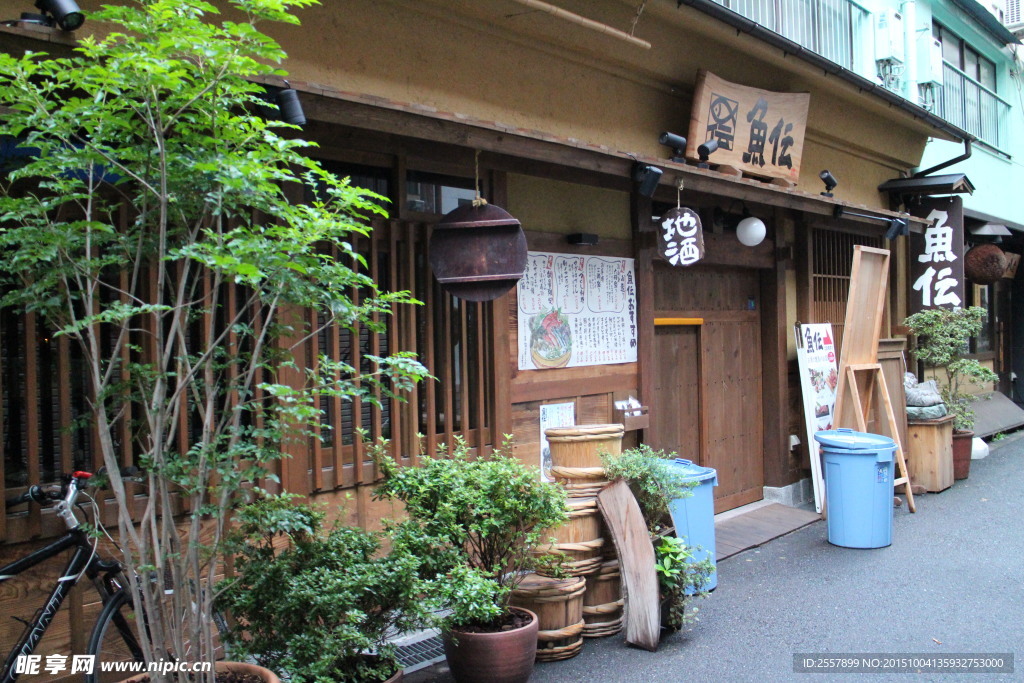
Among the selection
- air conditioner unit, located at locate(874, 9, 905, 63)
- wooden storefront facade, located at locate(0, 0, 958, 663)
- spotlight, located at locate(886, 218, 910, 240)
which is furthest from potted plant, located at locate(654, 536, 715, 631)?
air conditioner unit, located at locate(874, 9, 905, 63)

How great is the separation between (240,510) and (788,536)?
6198 millimetres

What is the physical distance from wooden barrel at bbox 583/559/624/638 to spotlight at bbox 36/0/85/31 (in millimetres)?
4325

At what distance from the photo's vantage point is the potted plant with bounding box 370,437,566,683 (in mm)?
4207

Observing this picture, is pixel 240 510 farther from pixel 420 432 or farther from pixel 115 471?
pixel 420 432

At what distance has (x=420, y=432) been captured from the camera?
5.86 m

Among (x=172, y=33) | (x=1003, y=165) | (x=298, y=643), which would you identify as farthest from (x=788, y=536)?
(x=1003, y=165)

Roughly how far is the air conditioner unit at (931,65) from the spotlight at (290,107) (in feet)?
41.4

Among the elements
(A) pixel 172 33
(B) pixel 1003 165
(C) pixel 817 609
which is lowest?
(C) pixel 817 609

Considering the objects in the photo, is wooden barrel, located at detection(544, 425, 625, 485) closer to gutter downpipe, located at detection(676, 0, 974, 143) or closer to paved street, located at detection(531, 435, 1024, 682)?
paved street, located at detection(531, 435, 1024, 682)

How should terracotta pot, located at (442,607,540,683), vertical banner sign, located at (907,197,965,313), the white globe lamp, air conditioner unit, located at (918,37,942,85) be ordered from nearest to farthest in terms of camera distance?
terracotta pot, located at (442,607,540,683) → the white globe lamp → vertical banner sign, located at (907,197,965,313) → air conditioner unit, located at (918,37,942,85)

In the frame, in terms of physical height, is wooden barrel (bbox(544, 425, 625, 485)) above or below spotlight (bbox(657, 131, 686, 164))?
below

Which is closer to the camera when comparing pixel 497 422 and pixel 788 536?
pixel 497 422

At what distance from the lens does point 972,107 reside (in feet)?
50.7

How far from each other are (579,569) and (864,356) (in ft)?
18.0
